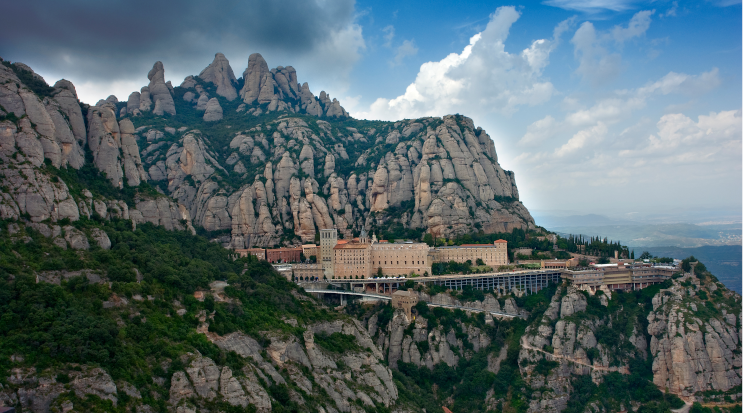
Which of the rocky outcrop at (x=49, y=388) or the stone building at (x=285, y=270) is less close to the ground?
the stone building at (x=285, y=270)

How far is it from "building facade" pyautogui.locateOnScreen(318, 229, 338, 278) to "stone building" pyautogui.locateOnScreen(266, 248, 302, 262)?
37.7ft

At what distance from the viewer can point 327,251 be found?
111438 mm

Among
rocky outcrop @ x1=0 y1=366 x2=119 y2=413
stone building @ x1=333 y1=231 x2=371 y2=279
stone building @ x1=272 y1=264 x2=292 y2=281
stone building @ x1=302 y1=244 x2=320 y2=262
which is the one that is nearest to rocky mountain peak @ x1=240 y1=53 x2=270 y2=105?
stone building @ x1=302 y1=244 x2=320 y2=262

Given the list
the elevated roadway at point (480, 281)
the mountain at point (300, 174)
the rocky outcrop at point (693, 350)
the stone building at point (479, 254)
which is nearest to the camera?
the rocky outcrop at point (693, 350)

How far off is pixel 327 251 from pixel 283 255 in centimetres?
1536

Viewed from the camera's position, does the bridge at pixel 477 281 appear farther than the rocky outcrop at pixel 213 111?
No

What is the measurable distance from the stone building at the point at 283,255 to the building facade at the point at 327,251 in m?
11.5

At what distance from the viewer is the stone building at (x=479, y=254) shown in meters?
112

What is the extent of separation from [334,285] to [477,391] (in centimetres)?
3532

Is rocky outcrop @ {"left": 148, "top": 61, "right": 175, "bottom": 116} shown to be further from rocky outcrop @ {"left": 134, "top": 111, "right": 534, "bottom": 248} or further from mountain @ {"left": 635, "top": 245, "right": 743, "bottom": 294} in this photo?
mountain @ {"left": 635, "top": 245, "right": 743, "bottom": 294}

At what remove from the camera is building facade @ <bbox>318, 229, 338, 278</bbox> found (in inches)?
4304

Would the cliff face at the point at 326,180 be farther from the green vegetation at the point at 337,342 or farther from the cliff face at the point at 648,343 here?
the green vegetation at the point at 337,342

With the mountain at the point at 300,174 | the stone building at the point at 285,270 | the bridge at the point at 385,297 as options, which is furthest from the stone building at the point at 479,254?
the stone building at the point at 285,270

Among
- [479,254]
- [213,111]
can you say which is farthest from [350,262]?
[213,111]
